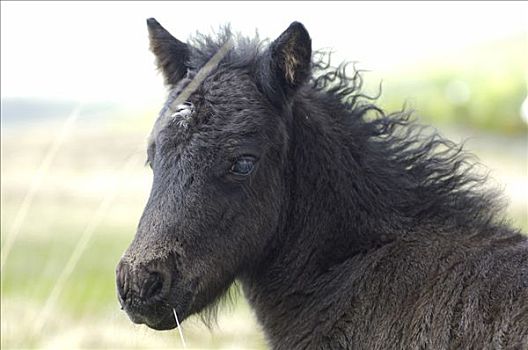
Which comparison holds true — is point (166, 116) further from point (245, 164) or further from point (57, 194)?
point (57, 194)

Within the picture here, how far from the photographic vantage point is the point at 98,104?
Answer: 10781mm

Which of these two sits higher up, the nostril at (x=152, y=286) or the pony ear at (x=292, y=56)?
the pony ear at (x=292, y=56)

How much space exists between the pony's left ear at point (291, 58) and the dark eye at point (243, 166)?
57cm

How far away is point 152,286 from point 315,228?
122cm

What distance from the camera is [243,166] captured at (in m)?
5.70

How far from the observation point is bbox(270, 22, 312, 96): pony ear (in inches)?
227

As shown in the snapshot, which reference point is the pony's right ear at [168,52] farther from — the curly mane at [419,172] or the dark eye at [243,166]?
the dark eye at [243,166]

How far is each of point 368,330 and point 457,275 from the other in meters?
0.63

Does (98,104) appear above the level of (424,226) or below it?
below

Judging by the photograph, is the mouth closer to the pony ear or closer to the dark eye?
the dark eye

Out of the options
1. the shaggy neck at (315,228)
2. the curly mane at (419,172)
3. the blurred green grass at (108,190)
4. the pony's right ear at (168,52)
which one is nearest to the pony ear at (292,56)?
the shaggy neck at (315,228)

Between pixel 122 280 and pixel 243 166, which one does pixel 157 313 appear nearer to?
Answer: pixel 122 280

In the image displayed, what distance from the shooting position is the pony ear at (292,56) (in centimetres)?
578

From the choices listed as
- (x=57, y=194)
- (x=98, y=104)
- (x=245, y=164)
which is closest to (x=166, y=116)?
(x=245, y=164)
